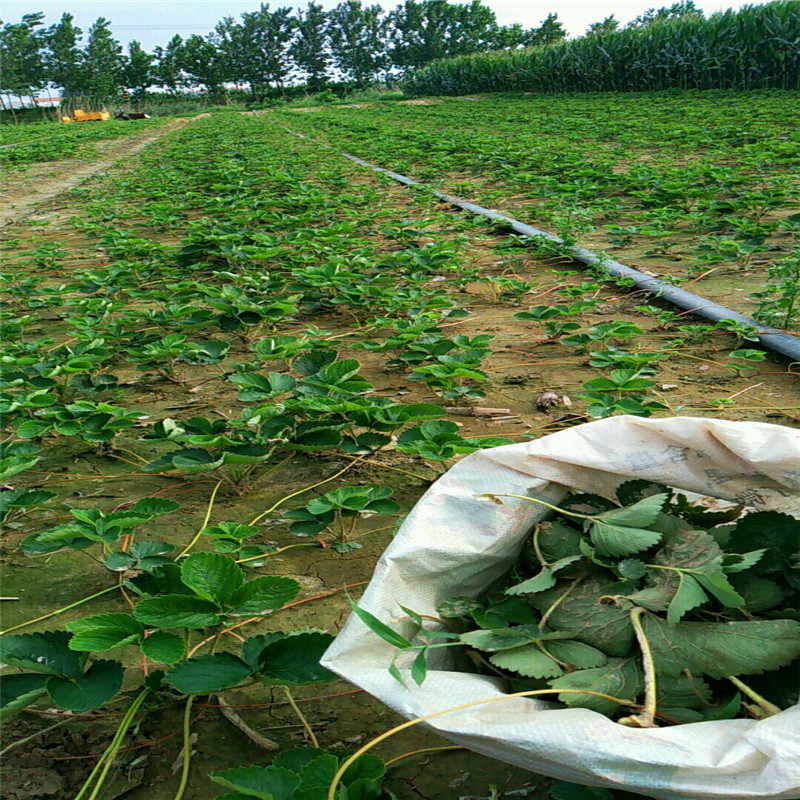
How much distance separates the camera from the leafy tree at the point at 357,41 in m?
65.4

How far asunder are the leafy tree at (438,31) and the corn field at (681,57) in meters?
39.8

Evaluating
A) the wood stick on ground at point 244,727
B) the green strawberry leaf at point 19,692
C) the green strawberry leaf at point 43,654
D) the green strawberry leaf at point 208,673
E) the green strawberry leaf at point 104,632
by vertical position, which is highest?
the green strawberry leaf at point 104,632

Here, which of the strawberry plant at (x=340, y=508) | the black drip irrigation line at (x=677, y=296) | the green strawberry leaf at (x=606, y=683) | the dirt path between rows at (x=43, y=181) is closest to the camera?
the green strawberry leaf at (x=606, y=683)

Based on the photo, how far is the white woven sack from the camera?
77 centimetres

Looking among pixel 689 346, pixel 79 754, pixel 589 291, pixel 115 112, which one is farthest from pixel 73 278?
pixel 115 112

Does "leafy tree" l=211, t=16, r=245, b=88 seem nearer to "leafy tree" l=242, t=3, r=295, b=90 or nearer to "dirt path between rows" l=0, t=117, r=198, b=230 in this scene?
"leafy tree" l=242, t=3, r=295, b=90

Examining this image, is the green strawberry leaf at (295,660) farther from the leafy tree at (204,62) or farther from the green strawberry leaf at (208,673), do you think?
the leafy tree at (204,62)

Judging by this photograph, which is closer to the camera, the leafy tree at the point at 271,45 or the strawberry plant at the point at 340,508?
the strawberry plant at the point at 340,508

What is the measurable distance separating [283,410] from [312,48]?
230 ft

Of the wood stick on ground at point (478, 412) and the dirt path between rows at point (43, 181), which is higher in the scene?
the dirt path between rows at point (43, 181)

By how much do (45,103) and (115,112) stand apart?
853 inches

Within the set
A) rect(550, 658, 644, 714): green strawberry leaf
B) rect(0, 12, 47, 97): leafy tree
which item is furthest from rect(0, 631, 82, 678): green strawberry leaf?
rect(0, 12, 47, 97): leafy tree

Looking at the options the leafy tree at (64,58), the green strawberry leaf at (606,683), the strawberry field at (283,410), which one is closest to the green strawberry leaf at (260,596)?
the strawberry field at (283,410)

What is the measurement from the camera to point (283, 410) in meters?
2.02
